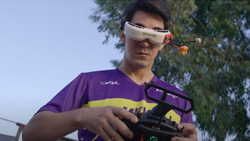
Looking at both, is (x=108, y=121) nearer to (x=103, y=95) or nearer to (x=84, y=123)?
(x=84, y=123)

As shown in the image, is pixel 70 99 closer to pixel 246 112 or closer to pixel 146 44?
pixel 146 44

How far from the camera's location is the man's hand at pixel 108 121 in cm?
139

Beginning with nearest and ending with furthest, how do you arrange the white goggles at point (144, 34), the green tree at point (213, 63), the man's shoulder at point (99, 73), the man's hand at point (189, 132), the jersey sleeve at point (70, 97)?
the man's hand at point (189, 132)
the jersey sleeve at point (70, 97)
the white goggles at point (144, 34)
the man's shoulder at point (99, 73)
the green tree at point (213, 63)

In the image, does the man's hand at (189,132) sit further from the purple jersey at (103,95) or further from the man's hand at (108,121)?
the purple jersey at (103,95)

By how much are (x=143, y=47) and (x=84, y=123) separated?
0.93 m

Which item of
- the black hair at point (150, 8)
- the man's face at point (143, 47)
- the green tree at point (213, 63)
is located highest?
the black hair at point (150, 8)

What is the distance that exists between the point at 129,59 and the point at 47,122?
0.90 m

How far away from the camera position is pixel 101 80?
2.28 meters

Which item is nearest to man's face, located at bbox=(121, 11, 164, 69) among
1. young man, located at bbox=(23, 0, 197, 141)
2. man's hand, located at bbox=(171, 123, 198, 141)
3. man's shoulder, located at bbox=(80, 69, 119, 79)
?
young man, located at bbox=(23, 0, 197, 141)

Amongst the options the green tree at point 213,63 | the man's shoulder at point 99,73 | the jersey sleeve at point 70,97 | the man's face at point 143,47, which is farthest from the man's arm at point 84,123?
the green tree at point 213,63

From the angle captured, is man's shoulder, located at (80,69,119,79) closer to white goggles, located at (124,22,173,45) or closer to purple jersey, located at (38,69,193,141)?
purple jersey, located at (38,69,193,141)

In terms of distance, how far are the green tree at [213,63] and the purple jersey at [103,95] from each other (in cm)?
745

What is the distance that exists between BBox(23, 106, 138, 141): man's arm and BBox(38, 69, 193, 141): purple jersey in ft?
0.79

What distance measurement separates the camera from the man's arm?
1.39 meters
